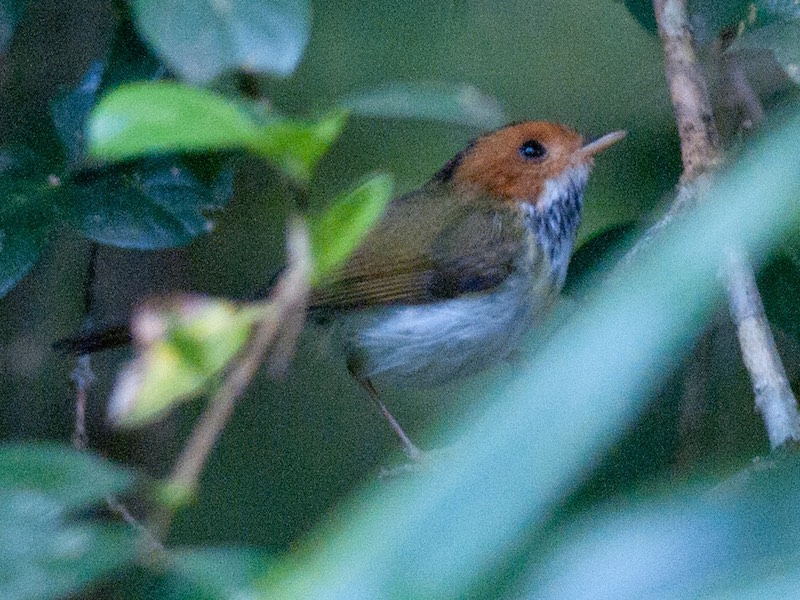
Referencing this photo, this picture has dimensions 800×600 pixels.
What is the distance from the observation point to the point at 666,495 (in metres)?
0.75

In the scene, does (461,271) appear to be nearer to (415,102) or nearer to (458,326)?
(458,326)

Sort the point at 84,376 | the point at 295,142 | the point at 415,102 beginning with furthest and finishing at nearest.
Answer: the point at 84,376, the point at 415,102, the point at 295,142

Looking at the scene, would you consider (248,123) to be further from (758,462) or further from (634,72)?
A: (634,72)

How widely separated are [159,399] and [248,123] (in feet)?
0.63

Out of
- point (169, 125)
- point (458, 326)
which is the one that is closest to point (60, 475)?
point (169, 125)

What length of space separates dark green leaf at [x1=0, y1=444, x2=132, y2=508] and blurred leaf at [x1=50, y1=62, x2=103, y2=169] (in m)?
0.99

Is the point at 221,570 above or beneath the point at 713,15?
beneath

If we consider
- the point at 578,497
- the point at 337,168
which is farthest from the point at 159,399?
the point at 337,168

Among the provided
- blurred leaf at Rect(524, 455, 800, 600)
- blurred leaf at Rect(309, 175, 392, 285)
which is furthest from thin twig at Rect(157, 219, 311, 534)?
blurred leaf at Rect(524, 455, 800, 600)

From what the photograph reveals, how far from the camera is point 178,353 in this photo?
0.76 metres

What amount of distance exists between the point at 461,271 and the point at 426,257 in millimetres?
88

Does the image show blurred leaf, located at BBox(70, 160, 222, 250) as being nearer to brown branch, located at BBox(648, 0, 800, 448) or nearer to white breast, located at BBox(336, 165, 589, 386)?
brown branch, located at BBox(648, 0, 800, 448)

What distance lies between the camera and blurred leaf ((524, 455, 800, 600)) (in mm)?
659

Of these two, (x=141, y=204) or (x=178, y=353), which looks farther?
(x=141, y=204)
